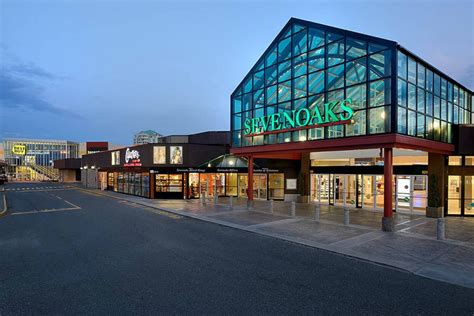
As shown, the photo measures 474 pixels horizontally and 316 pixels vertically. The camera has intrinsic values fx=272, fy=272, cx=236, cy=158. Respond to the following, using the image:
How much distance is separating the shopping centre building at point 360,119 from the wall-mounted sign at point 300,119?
61 millimetres

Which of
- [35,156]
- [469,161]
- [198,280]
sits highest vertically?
[35,156]

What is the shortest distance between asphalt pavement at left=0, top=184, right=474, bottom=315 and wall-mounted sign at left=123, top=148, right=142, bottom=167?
17.1 metres

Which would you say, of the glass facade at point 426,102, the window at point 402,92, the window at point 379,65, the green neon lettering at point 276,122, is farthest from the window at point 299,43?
the window at point 402,92

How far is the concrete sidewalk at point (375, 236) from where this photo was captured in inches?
337

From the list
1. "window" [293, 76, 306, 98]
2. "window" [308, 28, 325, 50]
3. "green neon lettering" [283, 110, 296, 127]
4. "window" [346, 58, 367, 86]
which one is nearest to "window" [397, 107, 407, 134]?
"window" [346, 58, 367, 86]

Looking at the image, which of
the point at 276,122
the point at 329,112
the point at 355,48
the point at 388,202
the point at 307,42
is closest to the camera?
the point at 388,202

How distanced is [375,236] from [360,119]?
5928mm

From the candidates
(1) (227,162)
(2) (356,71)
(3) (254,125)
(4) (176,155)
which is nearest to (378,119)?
(2) (356,71)

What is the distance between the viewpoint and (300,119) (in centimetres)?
1691

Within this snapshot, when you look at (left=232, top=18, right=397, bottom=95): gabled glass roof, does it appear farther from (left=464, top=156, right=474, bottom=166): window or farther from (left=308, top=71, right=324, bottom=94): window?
(left=464, top=156, right=474, bottom=166): window

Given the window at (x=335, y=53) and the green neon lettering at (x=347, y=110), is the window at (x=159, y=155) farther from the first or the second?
the green neon lettering at (x=347, y=110)

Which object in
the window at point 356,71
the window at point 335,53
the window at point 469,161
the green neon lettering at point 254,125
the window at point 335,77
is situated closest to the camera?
A: the window at point 356,71

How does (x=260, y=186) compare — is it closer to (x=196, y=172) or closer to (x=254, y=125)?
(x=196, y=172)

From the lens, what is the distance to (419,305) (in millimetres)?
5988
